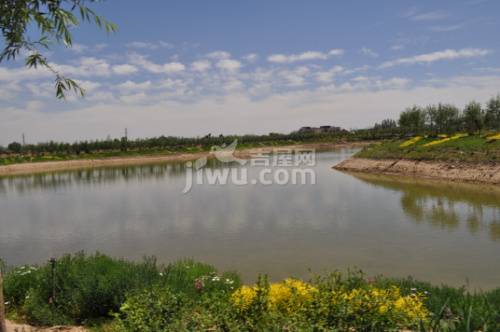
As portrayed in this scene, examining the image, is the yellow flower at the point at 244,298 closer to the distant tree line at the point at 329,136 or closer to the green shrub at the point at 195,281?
the green shrub at the point at 195,281

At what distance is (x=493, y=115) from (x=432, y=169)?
72.6ft

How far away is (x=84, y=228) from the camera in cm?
1493

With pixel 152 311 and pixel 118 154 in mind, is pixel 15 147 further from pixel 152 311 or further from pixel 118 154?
pixel 152 311

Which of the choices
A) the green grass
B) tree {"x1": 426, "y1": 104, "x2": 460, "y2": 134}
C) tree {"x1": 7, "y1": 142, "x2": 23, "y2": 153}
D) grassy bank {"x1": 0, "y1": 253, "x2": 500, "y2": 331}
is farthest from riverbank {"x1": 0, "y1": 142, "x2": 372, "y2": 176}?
grassy bank {"x1": 0, "y1": 253, "x2": 500, "y2": 331}

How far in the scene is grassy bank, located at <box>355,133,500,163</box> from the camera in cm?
2561

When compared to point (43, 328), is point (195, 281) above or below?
above

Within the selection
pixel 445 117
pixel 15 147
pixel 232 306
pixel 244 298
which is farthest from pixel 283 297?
pixel 15 147

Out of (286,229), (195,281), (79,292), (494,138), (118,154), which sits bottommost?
(286,229)

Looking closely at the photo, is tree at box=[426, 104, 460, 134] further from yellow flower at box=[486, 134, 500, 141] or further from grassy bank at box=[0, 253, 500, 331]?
grassy bank at box=[0, 253, 500, 331]

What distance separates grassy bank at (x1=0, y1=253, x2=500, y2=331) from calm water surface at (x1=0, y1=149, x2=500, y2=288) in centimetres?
345

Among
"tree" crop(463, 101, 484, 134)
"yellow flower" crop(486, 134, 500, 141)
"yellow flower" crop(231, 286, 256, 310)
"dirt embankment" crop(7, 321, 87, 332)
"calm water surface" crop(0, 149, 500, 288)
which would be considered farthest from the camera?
"tree" crop(463, 101, 484, 134)

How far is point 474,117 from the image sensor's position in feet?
133

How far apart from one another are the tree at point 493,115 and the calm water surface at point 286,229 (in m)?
23.4

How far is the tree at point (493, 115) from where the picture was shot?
1666 inches
